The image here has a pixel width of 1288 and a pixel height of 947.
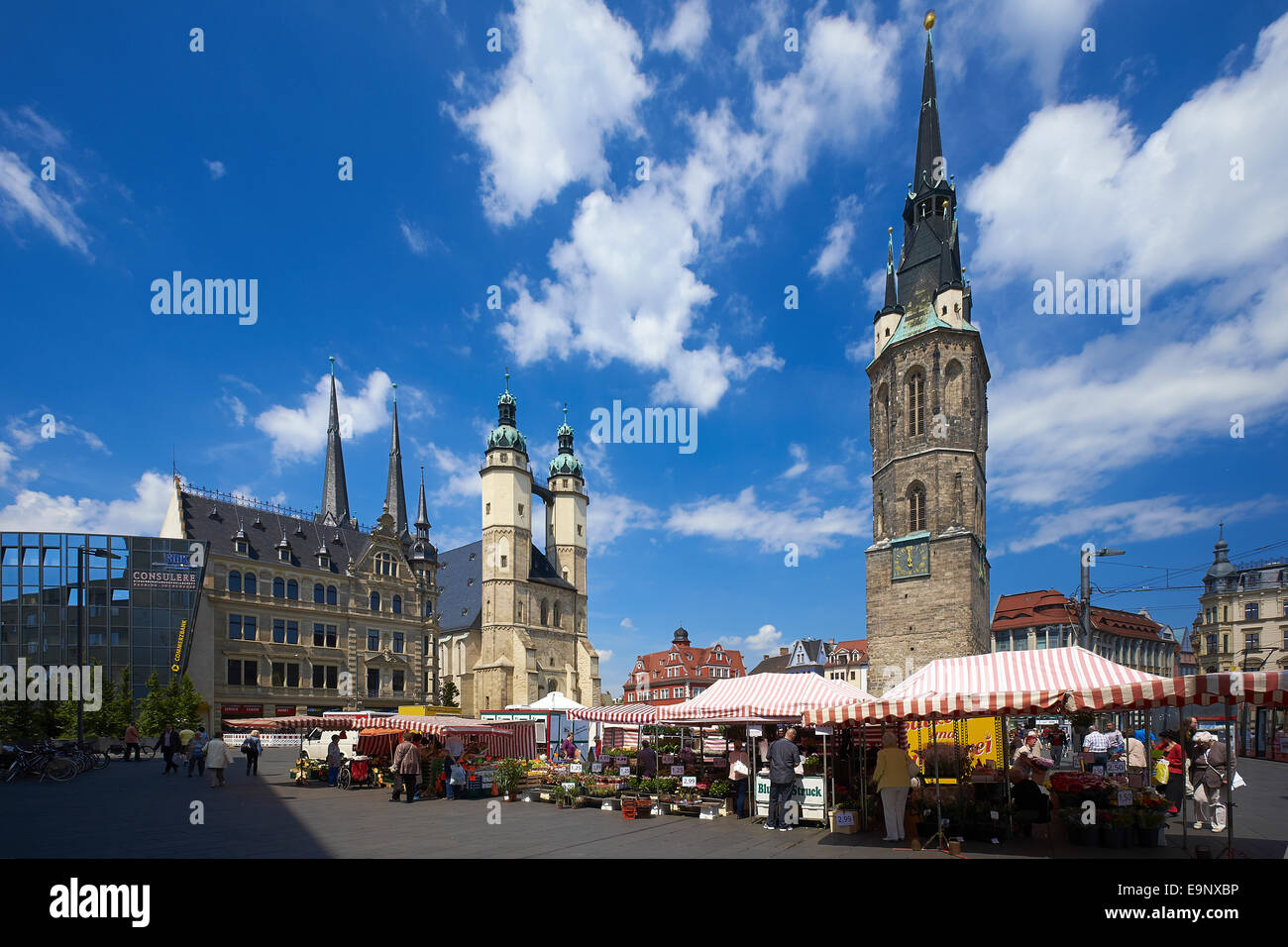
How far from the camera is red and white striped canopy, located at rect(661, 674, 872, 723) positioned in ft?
52.7

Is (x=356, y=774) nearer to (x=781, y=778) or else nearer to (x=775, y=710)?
(x=775, y=710)

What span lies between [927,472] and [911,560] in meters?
5.39

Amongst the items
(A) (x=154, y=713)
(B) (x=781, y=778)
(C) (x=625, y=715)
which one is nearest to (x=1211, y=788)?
(B) (x=781, y=778)

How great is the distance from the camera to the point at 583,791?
59.3ft

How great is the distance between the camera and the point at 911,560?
47.2m

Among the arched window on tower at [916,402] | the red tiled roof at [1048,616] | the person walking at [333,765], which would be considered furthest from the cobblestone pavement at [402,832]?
the red tiled roof at [1048,616]

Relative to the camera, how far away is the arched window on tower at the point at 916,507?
47844mm

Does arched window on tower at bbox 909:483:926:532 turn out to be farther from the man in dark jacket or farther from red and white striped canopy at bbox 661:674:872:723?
the man in dark jacket
